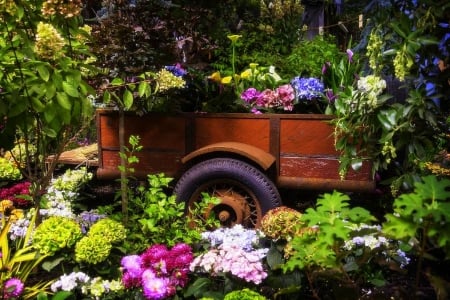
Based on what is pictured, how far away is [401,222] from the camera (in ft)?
4.45

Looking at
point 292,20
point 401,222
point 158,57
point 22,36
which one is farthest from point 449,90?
point 292,20

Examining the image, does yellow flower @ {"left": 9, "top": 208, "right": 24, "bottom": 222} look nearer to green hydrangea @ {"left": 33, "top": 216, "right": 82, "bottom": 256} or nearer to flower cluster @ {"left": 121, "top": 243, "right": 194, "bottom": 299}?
green hydrangea @ {"left": 33, "top": 216, "right": 82, "bottom": 256}

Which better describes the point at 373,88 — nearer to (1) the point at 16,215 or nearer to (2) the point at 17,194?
(1) the point at 16,215

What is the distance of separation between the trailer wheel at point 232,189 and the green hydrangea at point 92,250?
84 centimetres

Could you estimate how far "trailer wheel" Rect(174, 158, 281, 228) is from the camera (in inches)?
108

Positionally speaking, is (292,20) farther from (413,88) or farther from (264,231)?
(264,231)

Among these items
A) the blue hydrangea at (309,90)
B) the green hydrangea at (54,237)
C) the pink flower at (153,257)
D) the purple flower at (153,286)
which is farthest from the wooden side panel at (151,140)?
the purple flower at (153,286)

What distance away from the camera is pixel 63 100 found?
6.14ft

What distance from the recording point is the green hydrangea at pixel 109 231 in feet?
6.93

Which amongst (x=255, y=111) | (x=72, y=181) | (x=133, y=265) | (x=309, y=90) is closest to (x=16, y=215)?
(x=72, y=181)

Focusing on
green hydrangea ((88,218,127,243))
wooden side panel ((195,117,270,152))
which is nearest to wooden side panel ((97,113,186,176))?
wooden side panel ((195,117,270,152))

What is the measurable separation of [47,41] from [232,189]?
1440 millimetres

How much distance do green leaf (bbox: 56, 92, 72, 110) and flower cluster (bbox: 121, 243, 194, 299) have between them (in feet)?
2.15

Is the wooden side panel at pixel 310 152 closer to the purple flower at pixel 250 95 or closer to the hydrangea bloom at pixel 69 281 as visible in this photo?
the purple flower at pixel 250 95
